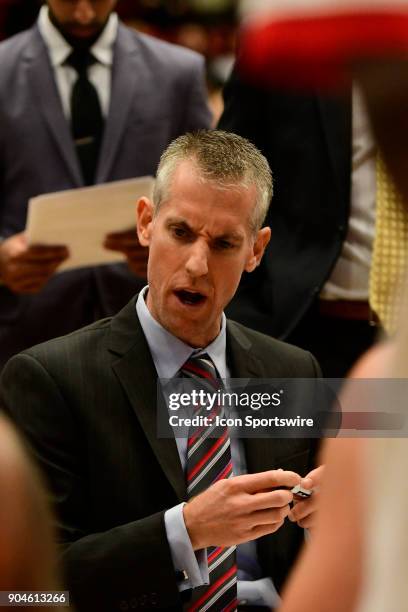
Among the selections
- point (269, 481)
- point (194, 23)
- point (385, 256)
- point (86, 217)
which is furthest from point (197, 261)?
point (194, 23)

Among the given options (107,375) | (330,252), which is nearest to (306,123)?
(330,252)

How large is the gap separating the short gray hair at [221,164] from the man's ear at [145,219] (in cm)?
4

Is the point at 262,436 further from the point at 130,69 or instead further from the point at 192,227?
the point at 130,69

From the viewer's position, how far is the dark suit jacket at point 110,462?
5.67 ft

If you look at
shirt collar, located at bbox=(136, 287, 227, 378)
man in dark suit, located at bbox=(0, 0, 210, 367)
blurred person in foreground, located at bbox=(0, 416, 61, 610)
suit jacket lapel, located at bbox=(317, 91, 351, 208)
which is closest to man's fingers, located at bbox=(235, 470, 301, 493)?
shirt collar, located at bbox=(136, 287, 227, 378)

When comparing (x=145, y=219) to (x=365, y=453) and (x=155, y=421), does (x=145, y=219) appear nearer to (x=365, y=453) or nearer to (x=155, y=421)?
(x=155, y=421)

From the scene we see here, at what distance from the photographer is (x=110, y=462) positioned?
1767mm

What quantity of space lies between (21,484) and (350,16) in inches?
13.4

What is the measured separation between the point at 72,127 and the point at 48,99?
0.09 metres

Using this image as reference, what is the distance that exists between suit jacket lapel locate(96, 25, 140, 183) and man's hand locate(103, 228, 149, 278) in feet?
1.00

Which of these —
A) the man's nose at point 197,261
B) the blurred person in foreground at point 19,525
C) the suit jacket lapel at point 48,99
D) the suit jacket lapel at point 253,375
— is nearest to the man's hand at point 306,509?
the suit jacket lapel at point 253,375

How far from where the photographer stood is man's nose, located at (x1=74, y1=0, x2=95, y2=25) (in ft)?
9.65

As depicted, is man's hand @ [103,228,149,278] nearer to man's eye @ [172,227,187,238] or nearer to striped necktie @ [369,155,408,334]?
striped necktie @ [369,155,408,334]

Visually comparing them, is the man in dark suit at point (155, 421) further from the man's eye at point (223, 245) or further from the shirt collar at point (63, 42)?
the shirt collar at point (63, 42)
